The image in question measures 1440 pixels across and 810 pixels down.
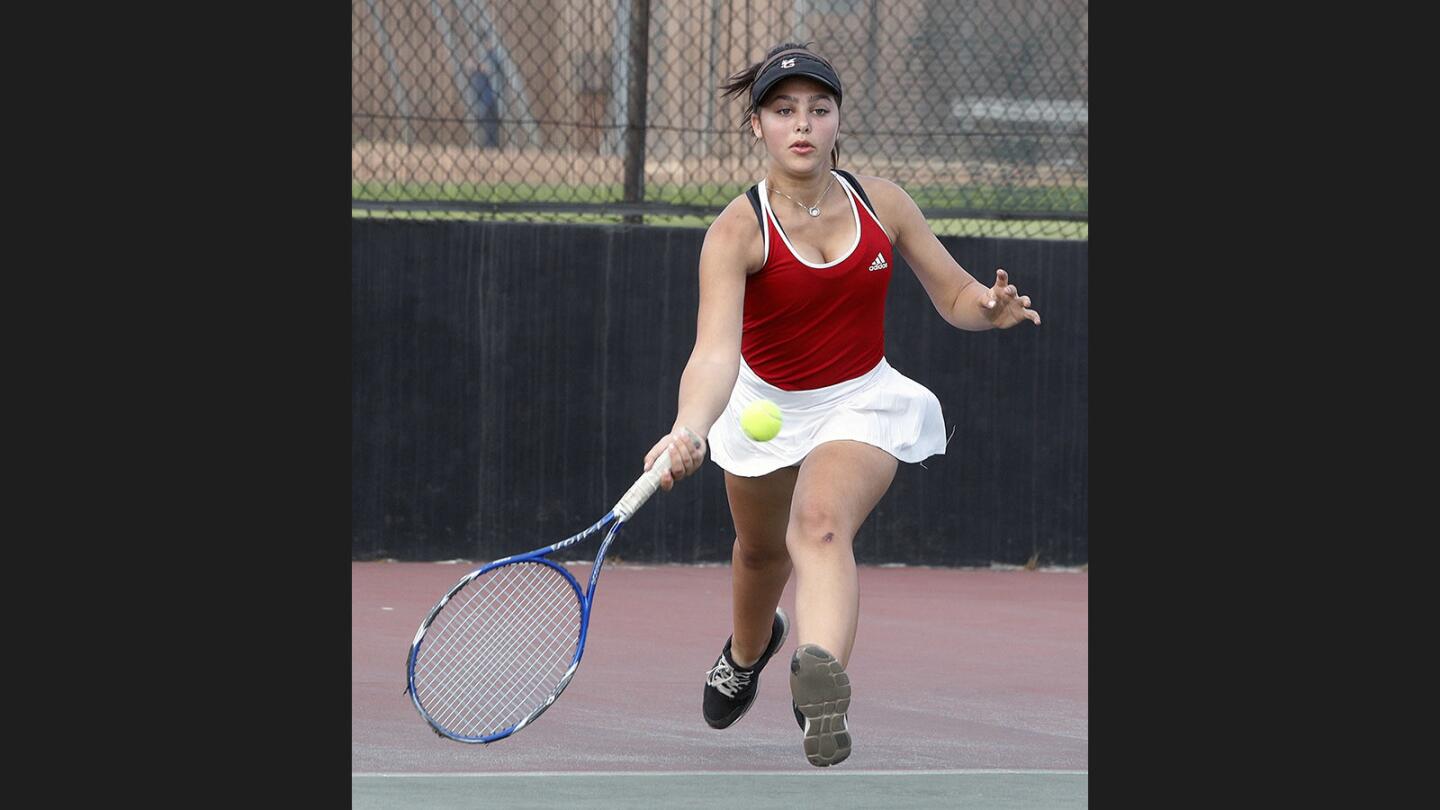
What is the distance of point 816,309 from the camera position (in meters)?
5.18

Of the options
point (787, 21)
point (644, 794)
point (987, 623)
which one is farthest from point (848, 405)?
point (787, 21)

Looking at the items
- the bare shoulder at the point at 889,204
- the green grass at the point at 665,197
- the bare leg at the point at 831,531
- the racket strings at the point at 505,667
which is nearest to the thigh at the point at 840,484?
the bare leg at the point at 831,531

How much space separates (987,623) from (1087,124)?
243 cm

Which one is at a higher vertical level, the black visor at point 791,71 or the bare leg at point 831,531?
the black visor at point 791,71

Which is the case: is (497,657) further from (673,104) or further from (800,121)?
(673,104)

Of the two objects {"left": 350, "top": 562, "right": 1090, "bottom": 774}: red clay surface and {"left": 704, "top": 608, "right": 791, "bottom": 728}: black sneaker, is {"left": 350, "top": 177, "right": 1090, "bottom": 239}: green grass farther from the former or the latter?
{"left": 704, "top": 608, "right": 791, "bottom": 728}: black sneaker

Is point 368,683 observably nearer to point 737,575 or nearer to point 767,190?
point 737,575

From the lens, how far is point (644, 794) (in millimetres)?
4863

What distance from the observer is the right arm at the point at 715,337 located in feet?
15.1

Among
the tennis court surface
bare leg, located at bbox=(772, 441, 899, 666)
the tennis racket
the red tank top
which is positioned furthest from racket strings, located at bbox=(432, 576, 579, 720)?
the red tank top

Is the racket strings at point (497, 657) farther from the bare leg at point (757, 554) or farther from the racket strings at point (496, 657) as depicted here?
the bare leg at point (757, 554)

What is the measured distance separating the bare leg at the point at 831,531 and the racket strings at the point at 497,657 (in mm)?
651

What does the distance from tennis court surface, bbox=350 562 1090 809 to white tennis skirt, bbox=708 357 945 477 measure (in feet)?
2.65

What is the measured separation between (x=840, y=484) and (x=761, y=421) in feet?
0.85
